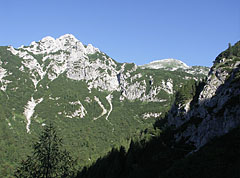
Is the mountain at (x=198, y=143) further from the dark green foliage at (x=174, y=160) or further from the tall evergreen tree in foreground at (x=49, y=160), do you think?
the tall evergreen tree in foreground at (x=49, y=160)

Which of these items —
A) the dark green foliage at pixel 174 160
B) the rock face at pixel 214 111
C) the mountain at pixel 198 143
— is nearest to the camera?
the dark green foliage at pixel 174 160

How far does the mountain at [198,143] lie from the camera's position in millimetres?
47819

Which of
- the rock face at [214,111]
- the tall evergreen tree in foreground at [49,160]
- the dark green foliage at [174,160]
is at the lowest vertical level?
the dark green foliage at [174,160]

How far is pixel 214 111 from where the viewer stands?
8625 centimetres

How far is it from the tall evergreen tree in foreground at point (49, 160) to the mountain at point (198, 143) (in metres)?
25.7

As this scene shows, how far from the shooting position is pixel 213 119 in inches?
3238

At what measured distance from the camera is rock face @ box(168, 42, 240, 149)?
2872 inches

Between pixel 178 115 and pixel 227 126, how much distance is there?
54.0 m

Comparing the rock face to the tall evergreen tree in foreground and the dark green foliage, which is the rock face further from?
the tall evergreen tree in foreground

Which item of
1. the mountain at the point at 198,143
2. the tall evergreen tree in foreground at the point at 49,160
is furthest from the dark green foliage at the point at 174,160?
the tall evergreen tree in foreground at the point at 49,160

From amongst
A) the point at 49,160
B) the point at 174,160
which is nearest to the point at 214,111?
the point at 174,160

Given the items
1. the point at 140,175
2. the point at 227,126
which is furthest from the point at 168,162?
the point at 227,126

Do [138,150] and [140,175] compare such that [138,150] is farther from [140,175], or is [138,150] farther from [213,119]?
[213,119]

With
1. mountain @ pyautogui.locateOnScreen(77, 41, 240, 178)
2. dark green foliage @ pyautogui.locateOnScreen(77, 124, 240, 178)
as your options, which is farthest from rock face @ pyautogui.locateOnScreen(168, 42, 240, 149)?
dark green foliage @ pyautogui.locateOnScreen(77, 124, 240, 178)
